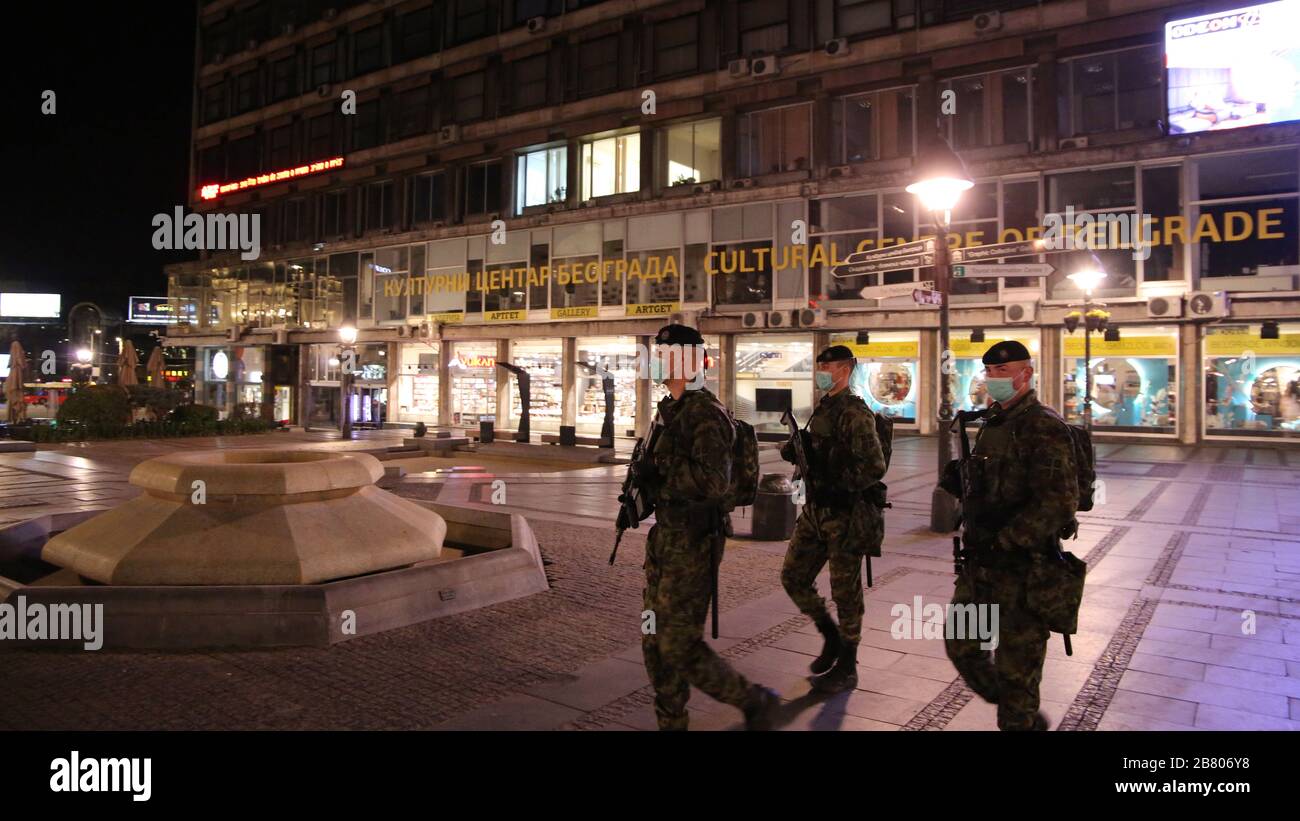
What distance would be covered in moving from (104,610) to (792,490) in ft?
23.2

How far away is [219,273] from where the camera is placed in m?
44.8

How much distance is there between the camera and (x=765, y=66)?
27.0m

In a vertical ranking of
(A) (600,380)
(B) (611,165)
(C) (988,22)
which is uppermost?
(C) (988,22)

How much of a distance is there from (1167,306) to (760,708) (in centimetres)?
2286

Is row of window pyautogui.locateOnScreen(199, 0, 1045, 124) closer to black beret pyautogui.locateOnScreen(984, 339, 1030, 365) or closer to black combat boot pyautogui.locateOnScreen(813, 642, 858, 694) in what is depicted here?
black beret pyautogui.locateOnScreen(984, 339, 1030, 365)

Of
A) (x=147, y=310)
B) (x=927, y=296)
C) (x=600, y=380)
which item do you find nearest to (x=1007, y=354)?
(x=927, y=296)

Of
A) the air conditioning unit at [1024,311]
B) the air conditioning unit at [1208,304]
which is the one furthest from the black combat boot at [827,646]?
the air conditioning unit at [1208,304]

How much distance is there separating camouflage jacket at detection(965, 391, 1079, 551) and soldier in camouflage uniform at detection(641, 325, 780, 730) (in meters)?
1.20

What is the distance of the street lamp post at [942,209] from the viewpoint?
9.12 m

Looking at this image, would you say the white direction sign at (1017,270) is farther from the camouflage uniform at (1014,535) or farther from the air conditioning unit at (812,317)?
the air conditioning unit at (812,317)

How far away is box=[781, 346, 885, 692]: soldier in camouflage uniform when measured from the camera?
4.73 meters

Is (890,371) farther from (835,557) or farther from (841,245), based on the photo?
(835,557)

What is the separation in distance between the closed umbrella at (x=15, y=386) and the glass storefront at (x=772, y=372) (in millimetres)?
22831
